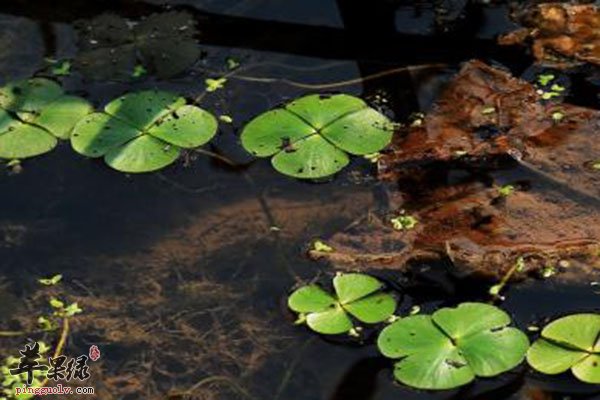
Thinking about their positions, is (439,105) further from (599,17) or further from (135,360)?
(135,360)

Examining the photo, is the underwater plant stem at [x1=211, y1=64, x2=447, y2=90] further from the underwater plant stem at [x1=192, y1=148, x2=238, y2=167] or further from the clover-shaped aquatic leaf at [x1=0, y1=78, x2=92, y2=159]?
the clover-shaped aquatic leaf at [x1=0, y1=78, x2=92, y2=159]

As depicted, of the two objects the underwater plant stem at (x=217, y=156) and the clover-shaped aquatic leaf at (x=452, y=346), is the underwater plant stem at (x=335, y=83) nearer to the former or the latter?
the underwater plant stem at (x=217, y=156)

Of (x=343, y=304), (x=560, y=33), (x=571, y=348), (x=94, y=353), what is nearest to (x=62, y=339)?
(x=94, y=353)

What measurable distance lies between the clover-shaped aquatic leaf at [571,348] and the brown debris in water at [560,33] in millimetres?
1139

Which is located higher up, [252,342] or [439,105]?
[439,105]

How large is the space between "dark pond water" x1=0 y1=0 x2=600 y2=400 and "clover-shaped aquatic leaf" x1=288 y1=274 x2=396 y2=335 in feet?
0.16

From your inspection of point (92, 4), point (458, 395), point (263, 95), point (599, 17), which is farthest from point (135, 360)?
point (599, 17)

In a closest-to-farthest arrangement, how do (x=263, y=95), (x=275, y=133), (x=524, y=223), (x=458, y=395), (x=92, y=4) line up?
(x=458, y=395), (x=524, y=223), (x=275, y=133), (x=263, y=95), (x=92, y=4)

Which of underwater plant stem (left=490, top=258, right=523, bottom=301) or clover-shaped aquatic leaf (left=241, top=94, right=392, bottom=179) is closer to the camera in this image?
underwater plant stem (left=490, top=258, right=523, bottom=301)

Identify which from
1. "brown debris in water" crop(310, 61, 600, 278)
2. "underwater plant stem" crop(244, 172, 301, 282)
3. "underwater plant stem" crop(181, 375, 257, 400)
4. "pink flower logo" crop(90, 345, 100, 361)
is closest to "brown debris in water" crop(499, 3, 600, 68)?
"brown debris in water" crop(310, 61, 600, 278)

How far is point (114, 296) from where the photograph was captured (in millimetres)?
2793

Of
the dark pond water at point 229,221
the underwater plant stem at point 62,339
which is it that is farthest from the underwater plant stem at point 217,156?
the underwater plant stem at point 62,339

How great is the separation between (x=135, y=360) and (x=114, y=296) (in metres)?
0.23

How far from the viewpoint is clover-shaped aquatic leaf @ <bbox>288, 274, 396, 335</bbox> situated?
2584mm
